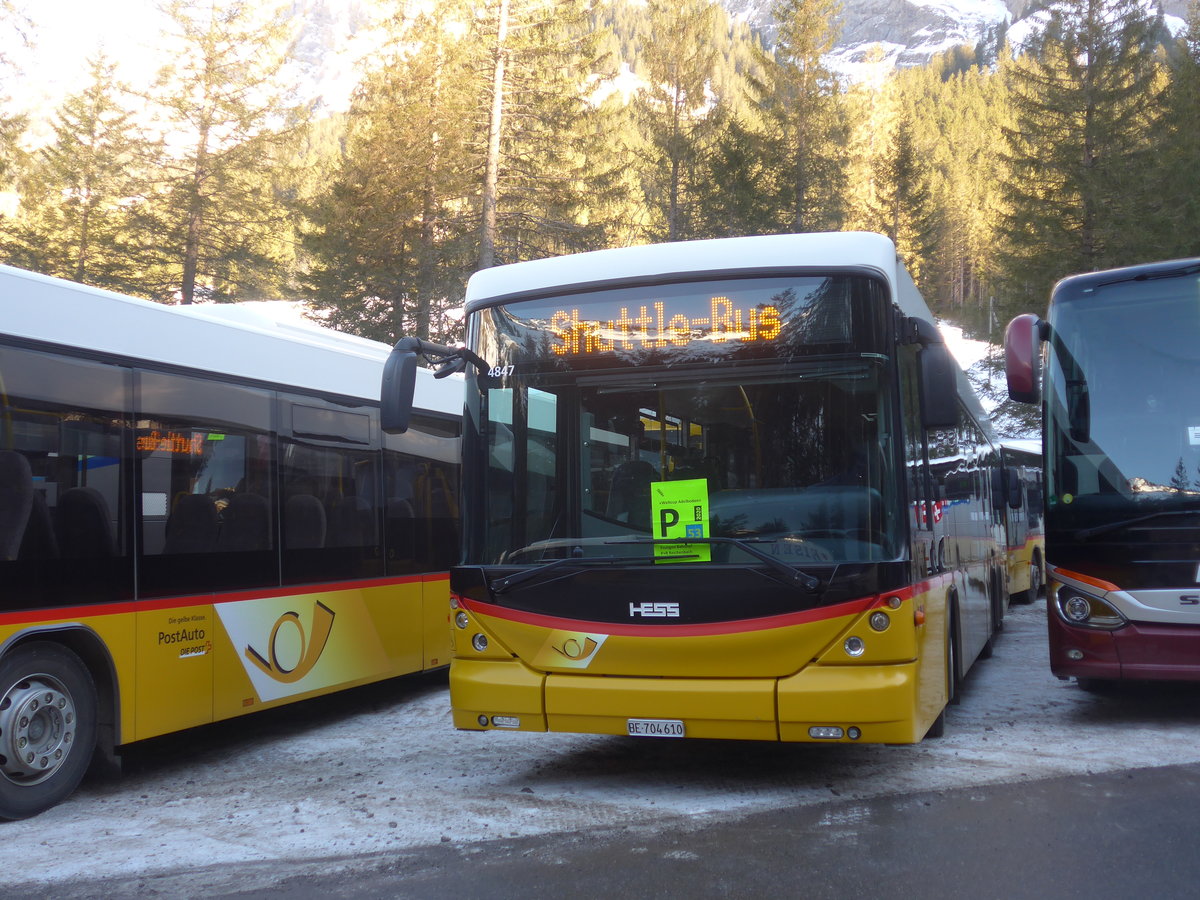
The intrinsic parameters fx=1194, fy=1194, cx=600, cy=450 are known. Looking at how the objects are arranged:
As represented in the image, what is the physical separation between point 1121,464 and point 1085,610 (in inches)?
41.4

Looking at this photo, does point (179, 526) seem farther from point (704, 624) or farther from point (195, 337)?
point (704, 624)

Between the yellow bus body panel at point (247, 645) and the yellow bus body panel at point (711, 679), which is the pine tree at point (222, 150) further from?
the yellow bus body panel at point (711, 679)

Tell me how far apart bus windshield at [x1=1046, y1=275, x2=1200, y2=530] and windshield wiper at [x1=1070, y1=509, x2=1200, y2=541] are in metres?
0.01

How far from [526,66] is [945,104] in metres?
68.6

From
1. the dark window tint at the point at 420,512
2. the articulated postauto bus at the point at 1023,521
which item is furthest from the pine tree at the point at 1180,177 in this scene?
the dark window tint at the point at 420,512

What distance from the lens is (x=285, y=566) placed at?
8.36m

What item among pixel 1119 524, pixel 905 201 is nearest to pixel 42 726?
pixel 1119 524

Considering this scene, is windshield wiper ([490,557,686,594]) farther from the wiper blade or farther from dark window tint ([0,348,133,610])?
dark window tint ([0,348,133,610])

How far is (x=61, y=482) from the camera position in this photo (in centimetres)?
641

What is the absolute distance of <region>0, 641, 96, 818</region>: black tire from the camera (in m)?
6.14

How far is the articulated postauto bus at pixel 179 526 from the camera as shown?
627cm

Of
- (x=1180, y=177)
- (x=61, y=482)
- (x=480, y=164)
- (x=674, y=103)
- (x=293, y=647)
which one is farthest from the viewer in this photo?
(x=674, y=103)

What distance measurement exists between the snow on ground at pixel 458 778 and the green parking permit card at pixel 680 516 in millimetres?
1329

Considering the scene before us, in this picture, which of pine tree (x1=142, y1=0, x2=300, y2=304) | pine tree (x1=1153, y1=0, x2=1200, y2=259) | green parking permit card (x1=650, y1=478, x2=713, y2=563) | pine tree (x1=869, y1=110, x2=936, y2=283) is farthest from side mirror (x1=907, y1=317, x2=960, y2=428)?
pine tree (x1=869, y1=110, x2=936, y2=283)
